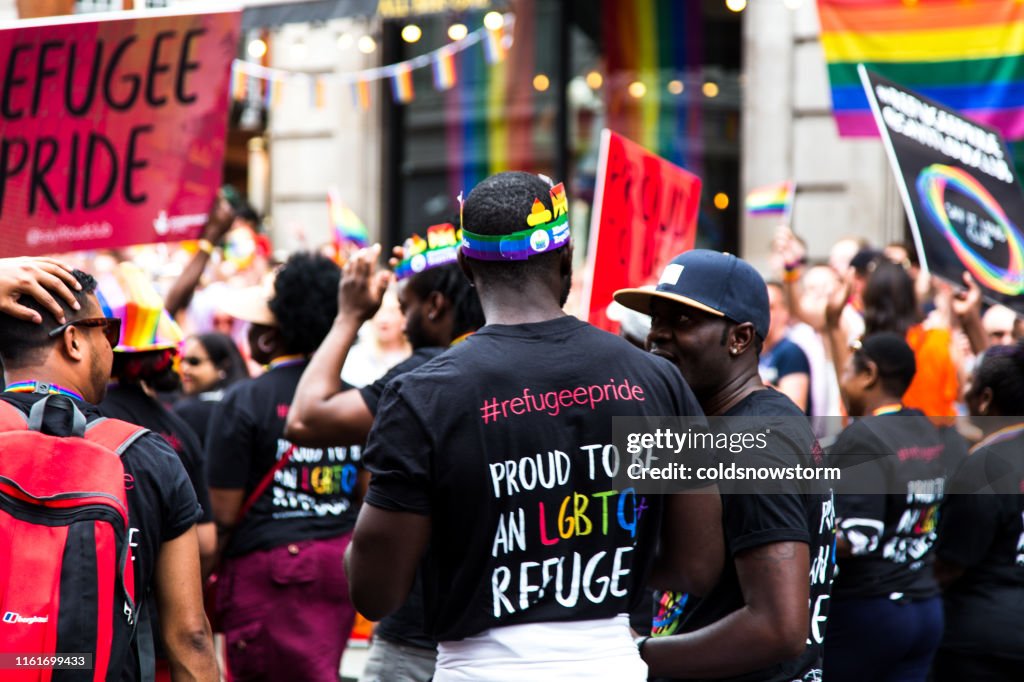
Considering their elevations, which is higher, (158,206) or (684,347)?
(158,206)

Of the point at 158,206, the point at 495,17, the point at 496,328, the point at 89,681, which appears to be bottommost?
the point at 89,681

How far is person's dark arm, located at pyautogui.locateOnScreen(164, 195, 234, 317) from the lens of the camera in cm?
631

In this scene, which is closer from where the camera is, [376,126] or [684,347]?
[684,347]

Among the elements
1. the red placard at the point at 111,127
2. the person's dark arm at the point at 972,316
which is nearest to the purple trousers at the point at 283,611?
the red placard at the point at 111,127

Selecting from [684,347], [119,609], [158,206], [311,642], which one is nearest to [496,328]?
[684,347]

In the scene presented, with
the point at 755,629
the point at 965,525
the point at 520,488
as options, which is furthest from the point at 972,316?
the point at 520,488

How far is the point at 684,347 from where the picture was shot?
3.39 m

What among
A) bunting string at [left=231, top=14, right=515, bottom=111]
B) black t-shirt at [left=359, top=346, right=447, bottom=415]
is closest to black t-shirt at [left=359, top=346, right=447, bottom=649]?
black t-shirt at [left=359, top=346, right=447, bottom=415]

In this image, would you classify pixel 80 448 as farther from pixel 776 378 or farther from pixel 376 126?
pixel 376 126

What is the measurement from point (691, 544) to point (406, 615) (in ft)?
4.42

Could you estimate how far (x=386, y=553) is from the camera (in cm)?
268

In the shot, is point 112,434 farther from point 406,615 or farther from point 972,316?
point 972,316

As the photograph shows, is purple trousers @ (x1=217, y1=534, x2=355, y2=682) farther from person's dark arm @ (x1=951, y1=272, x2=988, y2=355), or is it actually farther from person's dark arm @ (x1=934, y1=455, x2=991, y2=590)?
person's dark arm @ (x1=951, y1=272, x2=988, y2=355)

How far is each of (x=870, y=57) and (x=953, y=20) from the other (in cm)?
62
